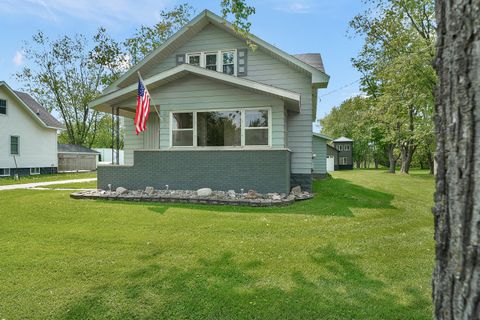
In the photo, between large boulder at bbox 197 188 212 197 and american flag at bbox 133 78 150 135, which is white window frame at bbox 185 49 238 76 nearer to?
american flag at bbox 133 78 150 135

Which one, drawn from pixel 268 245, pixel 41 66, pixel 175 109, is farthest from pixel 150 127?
pixel 41 66

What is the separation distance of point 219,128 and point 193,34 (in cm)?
476

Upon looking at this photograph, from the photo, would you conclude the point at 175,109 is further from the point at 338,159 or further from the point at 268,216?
the point at 338,159

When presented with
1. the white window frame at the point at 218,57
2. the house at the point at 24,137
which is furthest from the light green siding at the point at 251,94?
the house at the point at 24,137

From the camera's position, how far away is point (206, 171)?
991 centimetres

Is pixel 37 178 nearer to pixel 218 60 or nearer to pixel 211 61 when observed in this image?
pixel 211 61

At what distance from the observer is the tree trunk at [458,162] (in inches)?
47.8

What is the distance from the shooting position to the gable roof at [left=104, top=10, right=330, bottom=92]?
10547mm

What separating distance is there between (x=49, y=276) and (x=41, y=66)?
35.5m

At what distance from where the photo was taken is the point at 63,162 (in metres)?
27.0

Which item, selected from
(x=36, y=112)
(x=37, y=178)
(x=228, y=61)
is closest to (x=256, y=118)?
(x=228, y=61)

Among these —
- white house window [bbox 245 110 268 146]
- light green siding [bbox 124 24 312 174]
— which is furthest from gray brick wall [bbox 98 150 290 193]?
light green siding [bbox 124 24 312 174]

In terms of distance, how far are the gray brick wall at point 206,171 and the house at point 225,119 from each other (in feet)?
0.11

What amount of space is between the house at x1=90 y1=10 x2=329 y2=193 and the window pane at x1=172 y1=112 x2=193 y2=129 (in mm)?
37
